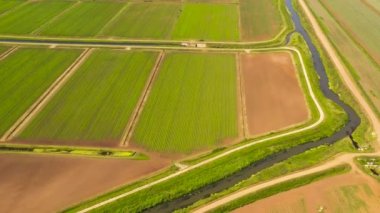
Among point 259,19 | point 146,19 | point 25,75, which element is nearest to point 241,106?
point 25,75

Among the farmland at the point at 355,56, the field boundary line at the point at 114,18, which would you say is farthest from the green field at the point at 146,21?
the farmland at the point at 355,56

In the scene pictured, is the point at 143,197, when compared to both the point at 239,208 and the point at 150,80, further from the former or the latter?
the point at 150,80

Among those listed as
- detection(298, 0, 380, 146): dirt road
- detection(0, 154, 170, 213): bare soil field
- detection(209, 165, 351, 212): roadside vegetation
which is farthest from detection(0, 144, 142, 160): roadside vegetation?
detection(298, 0, 380, 146): dirt road

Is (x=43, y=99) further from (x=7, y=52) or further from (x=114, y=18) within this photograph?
(x=114, y=18)

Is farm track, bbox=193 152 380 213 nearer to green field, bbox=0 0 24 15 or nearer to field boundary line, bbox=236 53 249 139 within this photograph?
field boundary line, bbox=236 53 249 139

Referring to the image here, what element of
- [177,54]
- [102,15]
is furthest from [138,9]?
[177,54]

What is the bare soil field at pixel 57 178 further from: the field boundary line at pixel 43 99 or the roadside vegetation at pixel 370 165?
the roadside vegetation at pixel 370 165
